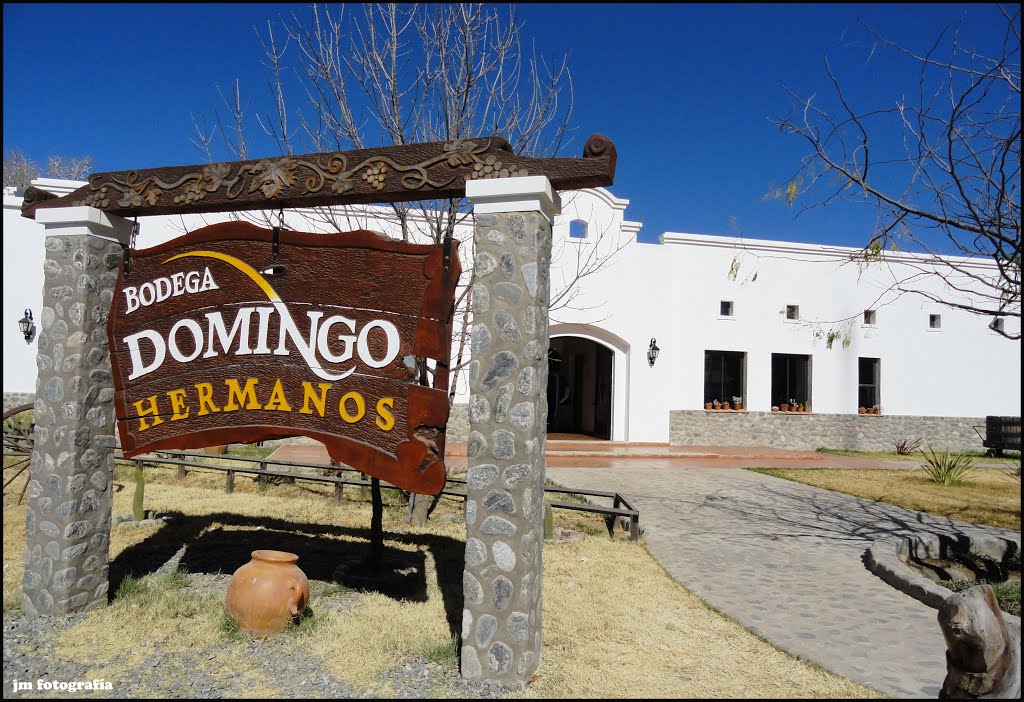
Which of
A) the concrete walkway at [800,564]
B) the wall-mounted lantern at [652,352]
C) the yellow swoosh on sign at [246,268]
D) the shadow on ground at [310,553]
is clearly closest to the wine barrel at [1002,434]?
the wall-mounted lantern at [652,352]

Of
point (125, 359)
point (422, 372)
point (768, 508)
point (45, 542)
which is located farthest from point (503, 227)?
point (768, 508)

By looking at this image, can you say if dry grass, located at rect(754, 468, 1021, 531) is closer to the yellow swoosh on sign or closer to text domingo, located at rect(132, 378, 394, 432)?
text domingo, located at rect(132, 378, 394, 432)

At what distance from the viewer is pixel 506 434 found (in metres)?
4.34

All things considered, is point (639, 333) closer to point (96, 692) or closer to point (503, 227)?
point (503, 227)

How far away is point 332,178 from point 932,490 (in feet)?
42.9

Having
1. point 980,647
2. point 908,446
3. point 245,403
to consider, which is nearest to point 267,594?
point 245,403

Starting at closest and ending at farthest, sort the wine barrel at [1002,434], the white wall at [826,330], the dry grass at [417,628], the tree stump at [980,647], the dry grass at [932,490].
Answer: the tree stump at [980,647] → the dry grass at [417,628] → the dry grass at [932,490] → the white wall at [826,330] → the wine barrel at [1002,434]

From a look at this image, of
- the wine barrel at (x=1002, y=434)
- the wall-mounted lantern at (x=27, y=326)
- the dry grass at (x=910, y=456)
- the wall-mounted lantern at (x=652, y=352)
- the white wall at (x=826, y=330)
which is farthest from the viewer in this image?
the wine barrel at (x=1002, y=434)

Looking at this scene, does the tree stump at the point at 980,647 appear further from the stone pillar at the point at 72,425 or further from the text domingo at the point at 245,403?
the stone pillar at the point at 72,425

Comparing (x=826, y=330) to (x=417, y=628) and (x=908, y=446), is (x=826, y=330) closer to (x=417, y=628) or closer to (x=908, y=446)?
(x=908, y=446)

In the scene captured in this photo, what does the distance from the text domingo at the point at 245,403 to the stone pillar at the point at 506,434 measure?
85 centimetres

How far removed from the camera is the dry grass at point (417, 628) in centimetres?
435

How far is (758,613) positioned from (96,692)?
195 inches

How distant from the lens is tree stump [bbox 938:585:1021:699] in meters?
3.38
